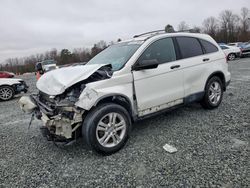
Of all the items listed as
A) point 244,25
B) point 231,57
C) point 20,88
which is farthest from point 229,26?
point 20,88

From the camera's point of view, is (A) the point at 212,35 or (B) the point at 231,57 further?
(A) the point at 212,35

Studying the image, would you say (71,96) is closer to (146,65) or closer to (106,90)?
(106,90)

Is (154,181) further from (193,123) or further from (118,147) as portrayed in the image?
(193,123)

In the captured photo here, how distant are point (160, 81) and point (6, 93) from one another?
737 cm

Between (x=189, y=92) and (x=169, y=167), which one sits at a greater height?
(x=189, y=92)

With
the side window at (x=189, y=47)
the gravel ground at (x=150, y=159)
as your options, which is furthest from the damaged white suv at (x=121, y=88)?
the gravel ground at (x=150, y=159)

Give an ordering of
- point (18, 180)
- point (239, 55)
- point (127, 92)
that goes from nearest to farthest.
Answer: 1. point (18, 180)
2. point (127, 92)
3. point (239, 55)

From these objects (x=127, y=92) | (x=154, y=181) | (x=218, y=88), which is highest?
(x=127, y=92)

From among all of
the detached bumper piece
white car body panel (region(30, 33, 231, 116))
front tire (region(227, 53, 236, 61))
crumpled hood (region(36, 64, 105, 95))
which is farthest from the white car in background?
crumpled hood (region(36, 64, 105, 95))

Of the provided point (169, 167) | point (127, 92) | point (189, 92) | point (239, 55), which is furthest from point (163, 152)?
point (239, 55)

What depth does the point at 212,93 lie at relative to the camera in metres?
4.85

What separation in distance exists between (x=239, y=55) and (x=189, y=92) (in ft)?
57.6

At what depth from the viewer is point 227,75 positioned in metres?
5.07

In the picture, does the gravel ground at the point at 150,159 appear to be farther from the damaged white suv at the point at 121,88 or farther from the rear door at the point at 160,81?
the rear door at the point at 160,81
